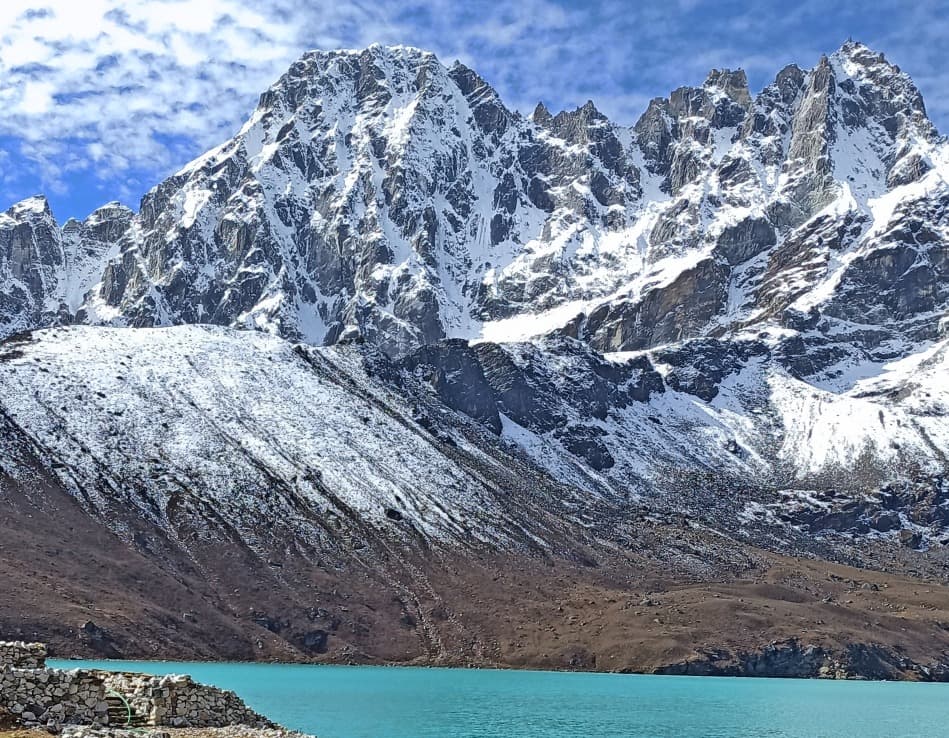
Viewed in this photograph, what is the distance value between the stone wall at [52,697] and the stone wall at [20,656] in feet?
1.11

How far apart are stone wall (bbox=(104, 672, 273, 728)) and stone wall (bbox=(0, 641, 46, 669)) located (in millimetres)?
2336

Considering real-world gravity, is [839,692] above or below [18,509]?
below

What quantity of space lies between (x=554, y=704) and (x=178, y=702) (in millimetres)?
78316

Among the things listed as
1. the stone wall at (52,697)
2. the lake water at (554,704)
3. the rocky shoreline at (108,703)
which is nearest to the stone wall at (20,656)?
the rocky shoreline at (108,703)

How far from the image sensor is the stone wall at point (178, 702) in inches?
1350

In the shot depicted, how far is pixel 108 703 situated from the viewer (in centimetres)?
3359

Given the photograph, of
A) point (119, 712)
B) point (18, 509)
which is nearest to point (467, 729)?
point (119, 712)

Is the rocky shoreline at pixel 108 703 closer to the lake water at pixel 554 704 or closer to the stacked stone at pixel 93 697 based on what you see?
the stacked stone at pixel 93 697

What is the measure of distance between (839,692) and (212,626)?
98.6 meters

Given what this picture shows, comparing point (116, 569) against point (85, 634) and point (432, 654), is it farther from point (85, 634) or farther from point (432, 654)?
point (432, 654)

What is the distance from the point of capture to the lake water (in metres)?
81.9

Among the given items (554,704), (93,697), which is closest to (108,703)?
(93,697)

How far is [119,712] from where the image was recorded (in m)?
33.8

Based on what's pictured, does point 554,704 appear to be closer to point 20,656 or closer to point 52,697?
point 52,697
